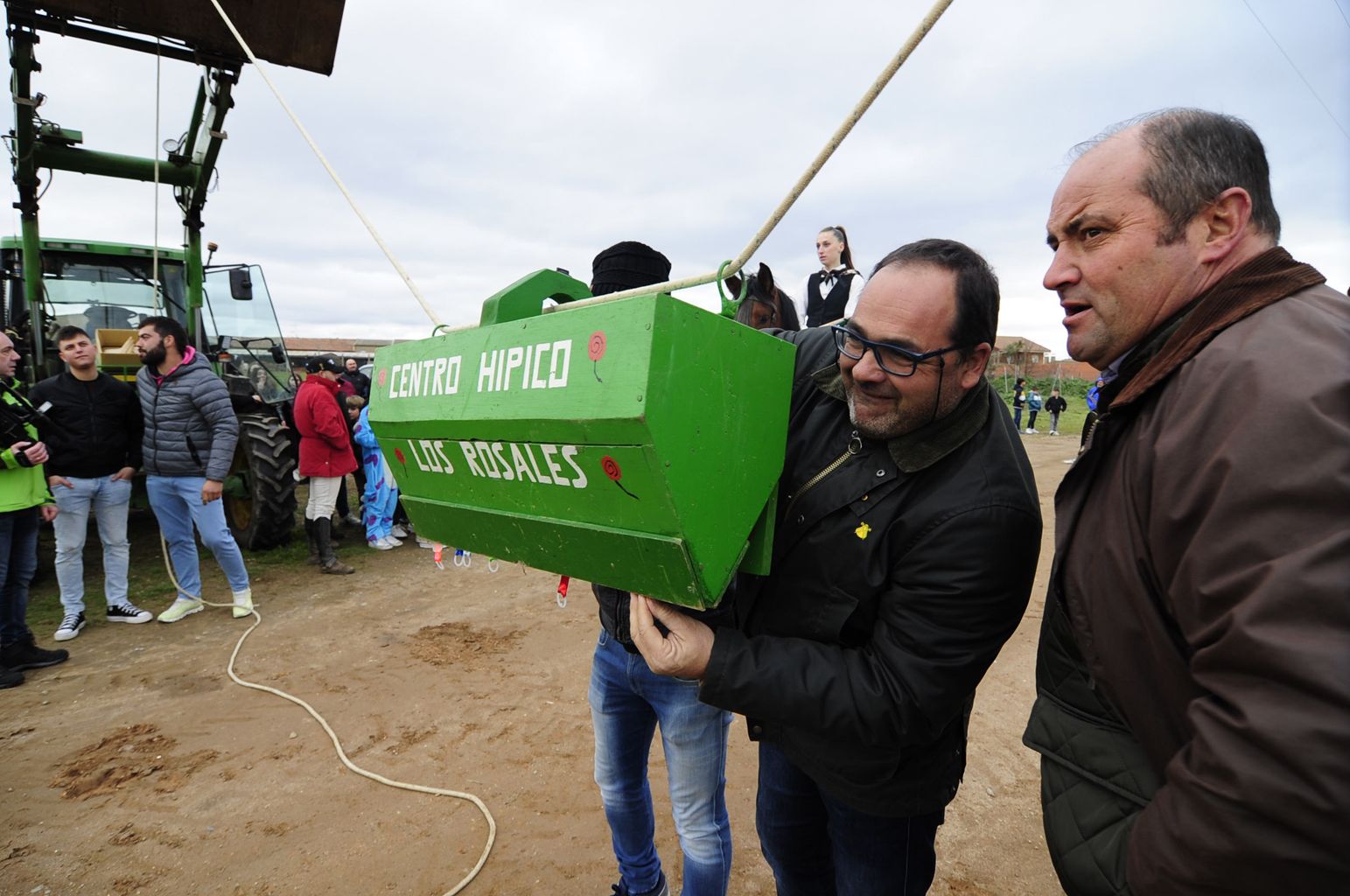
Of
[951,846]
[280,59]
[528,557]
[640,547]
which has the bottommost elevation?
[951,846]

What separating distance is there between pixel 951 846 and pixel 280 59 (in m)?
5.21

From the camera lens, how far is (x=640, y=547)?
126 cm

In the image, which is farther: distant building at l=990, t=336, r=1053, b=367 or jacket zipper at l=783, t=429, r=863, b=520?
distant building at l=990, t=336, r=1053, b=367

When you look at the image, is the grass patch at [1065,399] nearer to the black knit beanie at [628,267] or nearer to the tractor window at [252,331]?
the tractor window at [252,331]

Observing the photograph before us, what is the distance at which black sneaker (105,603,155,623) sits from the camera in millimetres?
4805

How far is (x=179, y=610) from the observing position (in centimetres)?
488

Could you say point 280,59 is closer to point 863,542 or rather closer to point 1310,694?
point 863,542

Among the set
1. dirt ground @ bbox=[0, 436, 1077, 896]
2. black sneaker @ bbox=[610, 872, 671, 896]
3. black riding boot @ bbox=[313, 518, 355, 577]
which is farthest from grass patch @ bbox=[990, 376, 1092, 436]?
black sneaker @ bbox=[610, 872, 671, 896]

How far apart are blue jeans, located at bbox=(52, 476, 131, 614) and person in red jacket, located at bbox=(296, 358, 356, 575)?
1.43 meters

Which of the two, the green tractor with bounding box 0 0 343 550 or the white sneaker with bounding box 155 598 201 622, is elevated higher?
the green tractor with bounding box 0 0 343 550

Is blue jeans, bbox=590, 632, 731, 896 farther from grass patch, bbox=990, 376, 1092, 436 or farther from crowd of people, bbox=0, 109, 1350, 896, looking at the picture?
grass patch, bbox=990, 376, 1092, 436

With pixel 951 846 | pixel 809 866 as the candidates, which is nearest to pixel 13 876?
pixel 809 866

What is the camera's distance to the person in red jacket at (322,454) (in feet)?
19.7

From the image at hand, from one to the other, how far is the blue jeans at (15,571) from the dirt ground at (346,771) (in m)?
0.35
